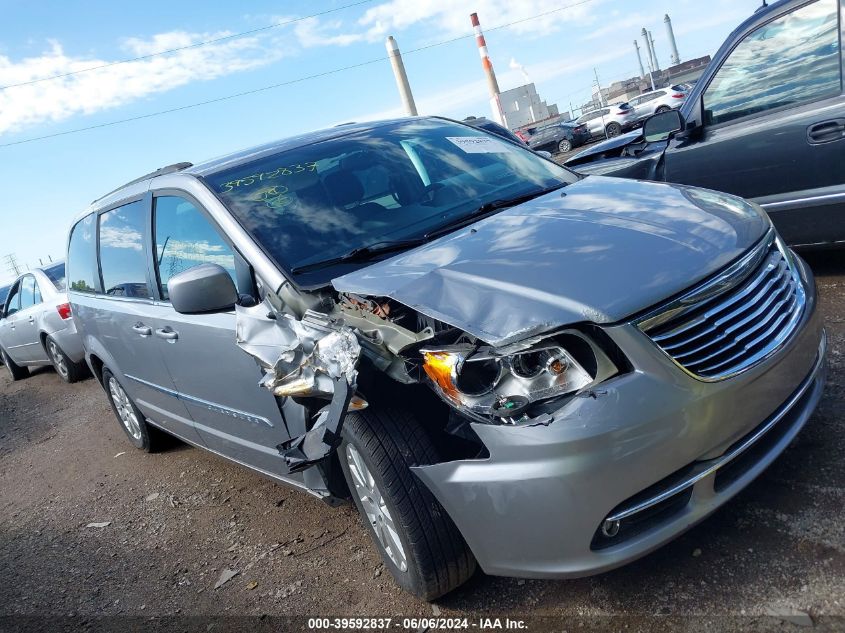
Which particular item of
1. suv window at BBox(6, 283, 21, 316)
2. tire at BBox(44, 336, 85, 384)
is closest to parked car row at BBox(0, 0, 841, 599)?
tire at BBox(44, 336, 85, 384)

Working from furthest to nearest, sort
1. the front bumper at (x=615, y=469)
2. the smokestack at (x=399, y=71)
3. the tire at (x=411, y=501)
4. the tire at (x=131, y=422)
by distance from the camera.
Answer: the smokestack at (x=399, y=71) < the tire at (x=131, y=422) < the tire at (x=411, y=501) < the front bumper at (x=615, y=469)

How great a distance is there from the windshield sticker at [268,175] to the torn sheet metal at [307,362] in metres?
0.71

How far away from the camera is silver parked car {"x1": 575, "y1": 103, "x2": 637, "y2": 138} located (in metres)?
31.3

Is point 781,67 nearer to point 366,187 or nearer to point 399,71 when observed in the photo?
point 366,187

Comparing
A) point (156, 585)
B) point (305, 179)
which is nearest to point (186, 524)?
point (156, 585)

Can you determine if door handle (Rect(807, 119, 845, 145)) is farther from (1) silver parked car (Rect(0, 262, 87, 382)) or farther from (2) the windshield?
→ (1) silver parked car (Rect(0, 262, 87, 382))

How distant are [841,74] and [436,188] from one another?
2.41m

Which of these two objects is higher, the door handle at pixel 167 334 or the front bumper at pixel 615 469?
the door handle at pixel 167 334

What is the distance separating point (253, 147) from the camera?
3908 mm

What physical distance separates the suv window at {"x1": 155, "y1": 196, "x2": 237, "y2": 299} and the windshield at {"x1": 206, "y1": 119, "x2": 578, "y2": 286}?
0.17 meters

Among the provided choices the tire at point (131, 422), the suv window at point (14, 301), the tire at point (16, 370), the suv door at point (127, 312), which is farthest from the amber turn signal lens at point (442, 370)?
the tire at point (16, 370)

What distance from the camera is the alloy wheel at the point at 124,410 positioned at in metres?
5.27

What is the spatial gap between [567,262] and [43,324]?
8815 mm

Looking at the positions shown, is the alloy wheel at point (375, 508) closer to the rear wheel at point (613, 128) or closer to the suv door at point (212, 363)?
the suv door at point (212, 363)
